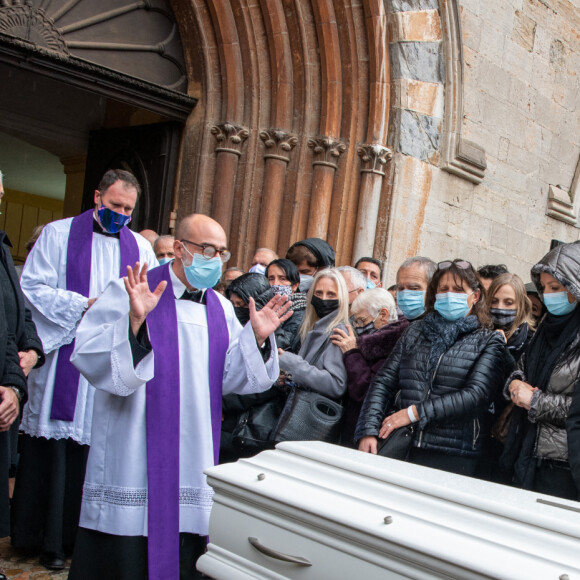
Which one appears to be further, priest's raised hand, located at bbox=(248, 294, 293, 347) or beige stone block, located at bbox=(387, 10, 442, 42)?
beige stone block, located at bbox=(387, 10, 442, 42)

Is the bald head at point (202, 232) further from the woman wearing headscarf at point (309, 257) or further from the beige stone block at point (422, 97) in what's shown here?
the beige stone block at point (422, 97)

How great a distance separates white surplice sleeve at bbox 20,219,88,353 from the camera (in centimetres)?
379

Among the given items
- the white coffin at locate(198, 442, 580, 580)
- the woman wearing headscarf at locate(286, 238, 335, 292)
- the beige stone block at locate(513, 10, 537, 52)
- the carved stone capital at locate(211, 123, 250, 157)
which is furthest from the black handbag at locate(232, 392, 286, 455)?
the beige stone block at locate(513, 10, 537, 52)

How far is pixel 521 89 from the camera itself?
27.1 feet

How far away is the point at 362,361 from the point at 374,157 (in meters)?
3.75

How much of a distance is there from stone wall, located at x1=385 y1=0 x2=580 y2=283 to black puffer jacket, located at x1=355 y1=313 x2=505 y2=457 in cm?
384

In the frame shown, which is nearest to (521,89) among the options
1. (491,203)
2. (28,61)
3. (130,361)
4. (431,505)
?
(491,203)

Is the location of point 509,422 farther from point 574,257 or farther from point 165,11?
point 165,11

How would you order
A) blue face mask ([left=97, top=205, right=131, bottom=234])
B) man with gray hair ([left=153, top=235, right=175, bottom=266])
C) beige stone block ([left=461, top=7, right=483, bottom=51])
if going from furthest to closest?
1. beige stone block ([left=461, top=7, right=483, bottom=51])
2. man with gray hair ([left=153, top=235, right=175, bottom=266])
3. blue face mask ([left=97, top=205, right=131, bottom=234])

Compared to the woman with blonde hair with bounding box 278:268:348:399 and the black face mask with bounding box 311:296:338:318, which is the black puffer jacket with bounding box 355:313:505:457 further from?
the black face mask with bounding box 311:296:338:318

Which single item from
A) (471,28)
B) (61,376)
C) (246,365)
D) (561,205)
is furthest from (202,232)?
(561,205)

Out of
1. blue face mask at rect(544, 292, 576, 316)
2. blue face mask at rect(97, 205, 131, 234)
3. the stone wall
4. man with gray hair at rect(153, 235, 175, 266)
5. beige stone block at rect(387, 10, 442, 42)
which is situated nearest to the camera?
blue face mask at rect(544, 292, 576, 316)

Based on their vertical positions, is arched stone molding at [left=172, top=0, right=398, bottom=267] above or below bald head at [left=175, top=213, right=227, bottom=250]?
above

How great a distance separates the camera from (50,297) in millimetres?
3785
